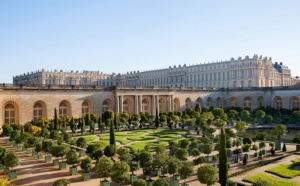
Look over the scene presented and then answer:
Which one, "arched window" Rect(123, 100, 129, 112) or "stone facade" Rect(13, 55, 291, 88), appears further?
"stone facade" Rect(13, 55, 291, 88)

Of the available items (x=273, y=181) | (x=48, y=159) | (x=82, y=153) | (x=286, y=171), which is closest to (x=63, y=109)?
(x=82, y=153)

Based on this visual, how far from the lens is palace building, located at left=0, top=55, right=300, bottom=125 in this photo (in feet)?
131

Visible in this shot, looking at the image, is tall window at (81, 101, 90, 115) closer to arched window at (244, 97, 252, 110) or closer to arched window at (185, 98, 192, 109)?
arched window at (185, 98, 192, 109)

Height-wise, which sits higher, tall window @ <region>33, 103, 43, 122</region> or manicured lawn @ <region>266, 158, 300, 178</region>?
tall window @ <region>33, 103, 43, 122</region>

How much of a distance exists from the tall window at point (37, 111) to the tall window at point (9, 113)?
8.83ft

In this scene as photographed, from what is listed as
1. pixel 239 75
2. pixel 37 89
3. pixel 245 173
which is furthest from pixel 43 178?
pixel 239 75

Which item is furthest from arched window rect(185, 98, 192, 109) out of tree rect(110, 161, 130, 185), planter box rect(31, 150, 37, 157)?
tree rect(110, 161, 130, 185)

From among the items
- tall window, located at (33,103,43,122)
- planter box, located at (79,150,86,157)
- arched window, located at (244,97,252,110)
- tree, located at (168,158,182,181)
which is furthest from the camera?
arched window, located at (244,97,252,110)

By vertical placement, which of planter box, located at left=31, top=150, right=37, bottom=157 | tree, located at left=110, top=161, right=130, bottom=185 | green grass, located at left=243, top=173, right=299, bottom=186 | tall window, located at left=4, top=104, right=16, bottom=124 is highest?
tall window, located at left=4, top=104, right=16, bottom=124

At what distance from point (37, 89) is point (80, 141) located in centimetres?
1819

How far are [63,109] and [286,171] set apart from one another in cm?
3280

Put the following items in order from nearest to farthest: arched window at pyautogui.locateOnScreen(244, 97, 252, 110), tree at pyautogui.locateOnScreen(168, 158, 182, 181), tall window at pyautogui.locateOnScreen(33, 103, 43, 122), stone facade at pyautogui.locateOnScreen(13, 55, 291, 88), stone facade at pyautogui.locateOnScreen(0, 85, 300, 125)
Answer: tree at pyautogui.locateOnScreen(168, 158, 182, 181) → stone facade at pyautogui.locateOnScreen(0, 85, 300, 125) → tall window at pyautogui.locateOnScreen(33, 103, 43, 122) → arched window at pyautogui.locateOnScreen(244, 97, 252, 110) → stone facade at pyautogui.locateOnScreen(13, 55, 291, 88)

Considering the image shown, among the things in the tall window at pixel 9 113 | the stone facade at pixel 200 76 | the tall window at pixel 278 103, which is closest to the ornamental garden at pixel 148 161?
the tall window at pixel 9 113

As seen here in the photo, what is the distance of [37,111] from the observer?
135 ft
